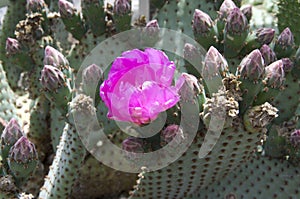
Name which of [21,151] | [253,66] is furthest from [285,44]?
[21,151]

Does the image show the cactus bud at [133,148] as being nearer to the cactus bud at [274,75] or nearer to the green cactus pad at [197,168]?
the green cactus pad at [197,168]

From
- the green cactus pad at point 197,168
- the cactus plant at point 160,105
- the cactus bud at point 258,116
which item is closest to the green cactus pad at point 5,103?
the cactus plant at point 160,105

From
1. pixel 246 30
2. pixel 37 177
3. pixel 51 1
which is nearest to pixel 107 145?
pixel 37 177

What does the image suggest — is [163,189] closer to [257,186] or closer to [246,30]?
[257,186]

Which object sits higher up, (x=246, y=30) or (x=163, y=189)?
(x=246, y=30)

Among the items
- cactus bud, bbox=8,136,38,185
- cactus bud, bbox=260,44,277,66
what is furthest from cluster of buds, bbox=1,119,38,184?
cactus bud, bbox=260,44,277,66

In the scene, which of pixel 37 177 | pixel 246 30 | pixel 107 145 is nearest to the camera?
pixel 246 30
